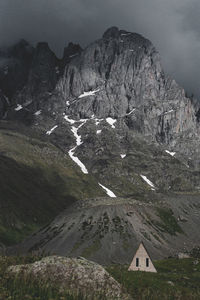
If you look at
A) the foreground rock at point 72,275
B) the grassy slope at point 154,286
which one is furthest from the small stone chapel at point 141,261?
the foreground rock at point 72,275

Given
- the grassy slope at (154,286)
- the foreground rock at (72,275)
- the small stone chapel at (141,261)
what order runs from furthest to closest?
the small stone chapel at (141,261), the grassy slope at (154,286), the foreground rock at (72,275)

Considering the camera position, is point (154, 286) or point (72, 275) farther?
point (154, 286)

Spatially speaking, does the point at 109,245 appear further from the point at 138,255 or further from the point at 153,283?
the point at 153,283

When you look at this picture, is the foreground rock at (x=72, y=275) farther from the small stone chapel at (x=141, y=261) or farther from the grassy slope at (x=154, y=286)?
the small stone chapel at (x=141, y=261)

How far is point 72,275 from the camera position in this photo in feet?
74.1

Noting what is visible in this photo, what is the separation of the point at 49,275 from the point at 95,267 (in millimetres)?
3183

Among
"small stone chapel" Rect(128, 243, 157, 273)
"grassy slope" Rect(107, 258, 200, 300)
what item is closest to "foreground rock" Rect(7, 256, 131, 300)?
"grassy slope" Rect(107, 258, 200, 300)

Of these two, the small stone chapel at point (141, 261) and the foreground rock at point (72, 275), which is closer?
the foreground rock at point (72, 275)

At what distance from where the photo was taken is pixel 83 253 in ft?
581

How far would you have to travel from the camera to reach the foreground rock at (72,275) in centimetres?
2158

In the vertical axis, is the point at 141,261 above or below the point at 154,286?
above

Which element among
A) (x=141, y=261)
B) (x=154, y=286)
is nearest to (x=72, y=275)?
(x=154, y=286)

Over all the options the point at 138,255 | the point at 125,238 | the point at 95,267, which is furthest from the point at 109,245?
the point at 95,267

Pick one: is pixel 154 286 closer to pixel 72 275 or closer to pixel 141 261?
pixel 72 275
